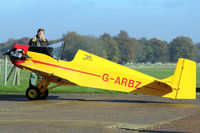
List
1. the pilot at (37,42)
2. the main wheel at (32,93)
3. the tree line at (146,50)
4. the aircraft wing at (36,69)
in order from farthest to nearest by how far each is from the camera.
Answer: the tree line at (146,50)
the pilot at (37,42)
the main wheel at (32,93)
the aircraft wing at (36,69)

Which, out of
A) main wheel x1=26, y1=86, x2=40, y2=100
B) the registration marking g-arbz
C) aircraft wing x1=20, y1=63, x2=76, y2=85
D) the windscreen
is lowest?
main wheel x1=26, y1=86, x2=40, y2=100

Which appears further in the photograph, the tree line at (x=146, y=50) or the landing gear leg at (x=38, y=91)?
the tree line at (x=146, y=50)

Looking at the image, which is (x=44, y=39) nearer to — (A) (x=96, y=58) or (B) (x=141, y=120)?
(A) (x=96, y=58)

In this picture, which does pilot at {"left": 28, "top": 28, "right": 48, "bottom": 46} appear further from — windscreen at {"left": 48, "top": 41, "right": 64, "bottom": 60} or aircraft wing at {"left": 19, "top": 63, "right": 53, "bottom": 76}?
aircraft wing at {"left": 19, "top": 63, "right": 53, "bottom": 76}

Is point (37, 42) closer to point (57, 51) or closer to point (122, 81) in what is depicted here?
point (57, 51)

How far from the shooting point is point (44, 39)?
1311 centimetres

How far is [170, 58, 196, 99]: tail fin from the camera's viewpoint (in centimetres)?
1148

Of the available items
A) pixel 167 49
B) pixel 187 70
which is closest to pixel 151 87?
pixel 187 70

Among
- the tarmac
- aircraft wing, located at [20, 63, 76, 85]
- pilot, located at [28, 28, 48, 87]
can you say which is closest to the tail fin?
the tarmac

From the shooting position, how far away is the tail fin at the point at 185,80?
37.7 ft

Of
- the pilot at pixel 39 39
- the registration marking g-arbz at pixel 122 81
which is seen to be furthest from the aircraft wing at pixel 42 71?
the pilot at pixel 39 39

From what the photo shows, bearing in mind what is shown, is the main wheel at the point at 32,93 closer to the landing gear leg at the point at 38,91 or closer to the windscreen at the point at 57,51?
the landing gear leg at the point at 38,91

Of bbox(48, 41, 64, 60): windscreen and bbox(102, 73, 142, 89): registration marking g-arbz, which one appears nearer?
bbox(102, 73, 142, 89): registration marking g-arbz

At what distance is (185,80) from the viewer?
456 inches
